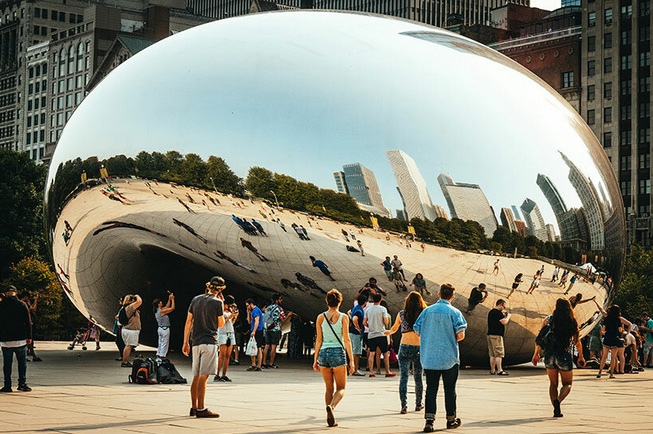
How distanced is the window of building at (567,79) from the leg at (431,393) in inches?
3755

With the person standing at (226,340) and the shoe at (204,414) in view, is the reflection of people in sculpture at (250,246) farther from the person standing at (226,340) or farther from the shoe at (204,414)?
the shoe at (204,414)

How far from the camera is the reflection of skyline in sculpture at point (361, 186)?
19.2 m

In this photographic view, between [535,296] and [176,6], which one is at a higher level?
[176,6]

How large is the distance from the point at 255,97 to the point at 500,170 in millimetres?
5067

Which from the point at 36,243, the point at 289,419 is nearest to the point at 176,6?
the point at 36,243

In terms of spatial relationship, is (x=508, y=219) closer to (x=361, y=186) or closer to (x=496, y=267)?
(x=496, y=267)

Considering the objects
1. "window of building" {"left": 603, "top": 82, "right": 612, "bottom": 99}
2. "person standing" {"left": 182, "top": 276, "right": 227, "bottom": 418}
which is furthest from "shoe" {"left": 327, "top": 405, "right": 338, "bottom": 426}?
"window of building" {"left": 603, "top": 82, "right": 612, "bottom": 99}

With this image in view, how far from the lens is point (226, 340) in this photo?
1898 cm

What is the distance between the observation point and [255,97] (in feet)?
65.4

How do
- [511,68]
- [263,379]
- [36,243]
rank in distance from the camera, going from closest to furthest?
[263,379], [511,68], [36,243]

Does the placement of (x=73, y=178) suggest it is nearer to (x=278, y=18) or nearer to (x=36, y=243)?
(x=278, y=18)

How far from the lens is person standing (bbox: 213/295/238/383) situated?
1827 cm

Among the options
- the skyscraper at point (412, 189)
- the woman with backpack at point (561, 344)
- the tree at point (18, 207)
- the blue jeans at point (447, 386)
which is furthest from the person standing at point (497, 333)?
the tree at point (18, 207)

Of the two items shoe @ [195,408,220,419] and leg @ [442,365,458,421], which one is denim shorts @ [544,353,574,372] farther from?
shoe @ [195,408,220,419]
